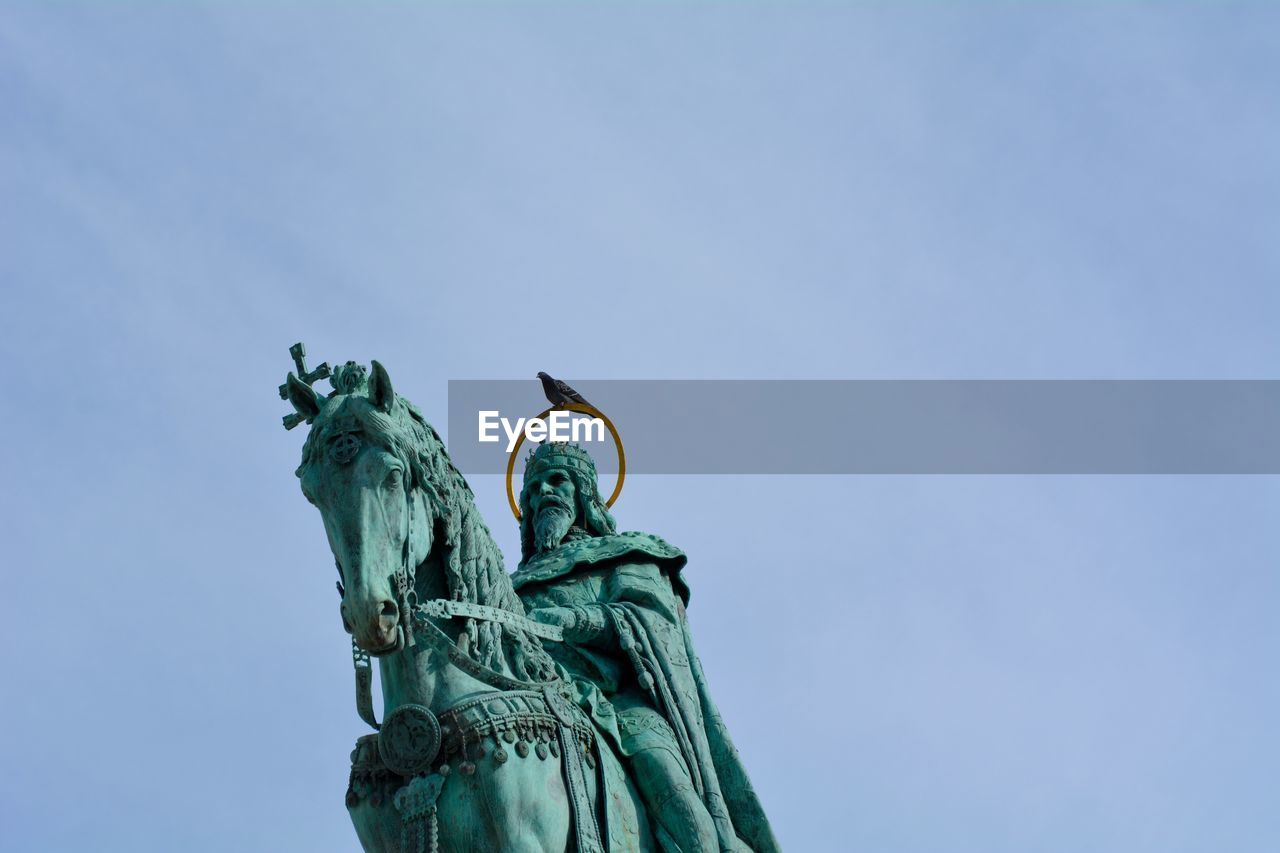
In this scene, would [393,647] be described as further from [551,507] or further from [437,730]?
[551,507]

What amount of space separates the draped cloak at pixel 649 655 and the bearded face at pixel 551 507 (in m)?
0.48

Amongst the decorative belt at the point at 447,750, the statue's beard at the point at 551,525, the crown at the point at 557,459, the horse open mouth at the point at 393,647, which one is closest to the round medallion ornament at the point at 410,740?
the decorative belt at the point at 447,750

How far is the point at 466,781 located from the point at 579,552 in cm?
346

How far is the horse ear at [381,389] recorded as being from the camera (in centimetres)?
1073

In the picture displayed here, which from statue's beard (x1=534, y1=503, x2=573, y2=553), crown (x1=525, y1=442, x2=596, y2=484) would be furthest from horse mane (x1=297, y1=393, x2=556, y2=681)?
crown (x1=525, y1=442, x2=596, y2=484)

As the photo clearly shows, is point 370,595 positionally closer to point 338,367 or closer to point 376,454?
point 376,454

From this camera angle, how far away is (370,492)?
10414 millimetres

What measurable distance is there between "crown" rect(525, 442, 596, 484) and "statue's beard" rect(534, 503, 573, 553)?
363mm

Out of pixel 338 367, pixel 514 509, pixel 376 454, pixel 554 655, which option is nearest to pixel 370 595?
pixel 376 454

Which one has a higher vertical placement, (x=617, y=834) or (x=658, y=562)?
(x=658, y=562)

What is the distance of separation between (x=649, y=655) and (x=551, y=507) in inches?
85.5

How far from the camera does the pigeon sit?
16.3 meters

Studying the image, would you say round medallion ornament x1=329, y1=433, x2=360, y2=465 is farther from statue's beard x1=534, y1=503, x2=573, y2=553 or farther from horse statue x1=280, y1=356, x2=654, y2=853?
statue's beard x1=534, y1=503, x2=573, y2=553

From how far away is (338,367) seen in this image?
1105cm
